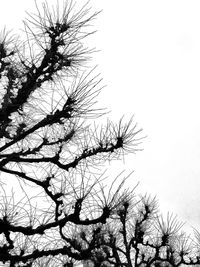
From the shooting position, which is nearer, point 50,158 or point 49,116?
point 49,116

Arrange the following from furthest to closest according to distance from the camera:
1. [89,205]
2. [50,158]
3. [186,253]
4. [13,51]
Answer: [186,253], [13,51], [50,158], [89,205]

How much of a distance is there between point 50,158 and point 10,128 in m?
1.24

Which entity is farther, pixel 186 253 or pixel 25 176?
pixel 186 253

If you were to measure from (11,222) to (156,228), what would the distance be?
5093 millimetres

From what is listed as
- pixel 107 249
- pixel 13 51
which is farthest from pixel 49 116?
pixel 107 249

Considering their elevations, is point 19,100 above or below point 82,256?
above

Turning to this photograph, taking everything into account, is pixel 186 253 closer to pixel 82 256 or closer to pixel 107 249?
pixel 107 249

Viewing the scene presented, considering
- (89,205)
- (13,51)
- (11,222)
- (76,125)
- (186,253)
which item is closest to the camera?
(89,205)

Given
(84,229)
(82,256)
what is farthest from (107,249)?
(82,256)

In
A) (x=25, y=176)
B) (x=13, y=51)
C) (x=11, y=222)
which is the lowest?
(x=11, y=222)

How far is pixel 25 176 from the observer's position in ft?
17.3

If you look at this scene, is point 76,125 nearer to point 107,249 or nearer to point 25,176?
point 25,176

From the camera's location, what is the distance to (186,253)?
985 centimetres

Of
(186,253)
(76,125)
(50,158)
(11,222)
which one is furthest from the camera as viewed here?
(186,253)
